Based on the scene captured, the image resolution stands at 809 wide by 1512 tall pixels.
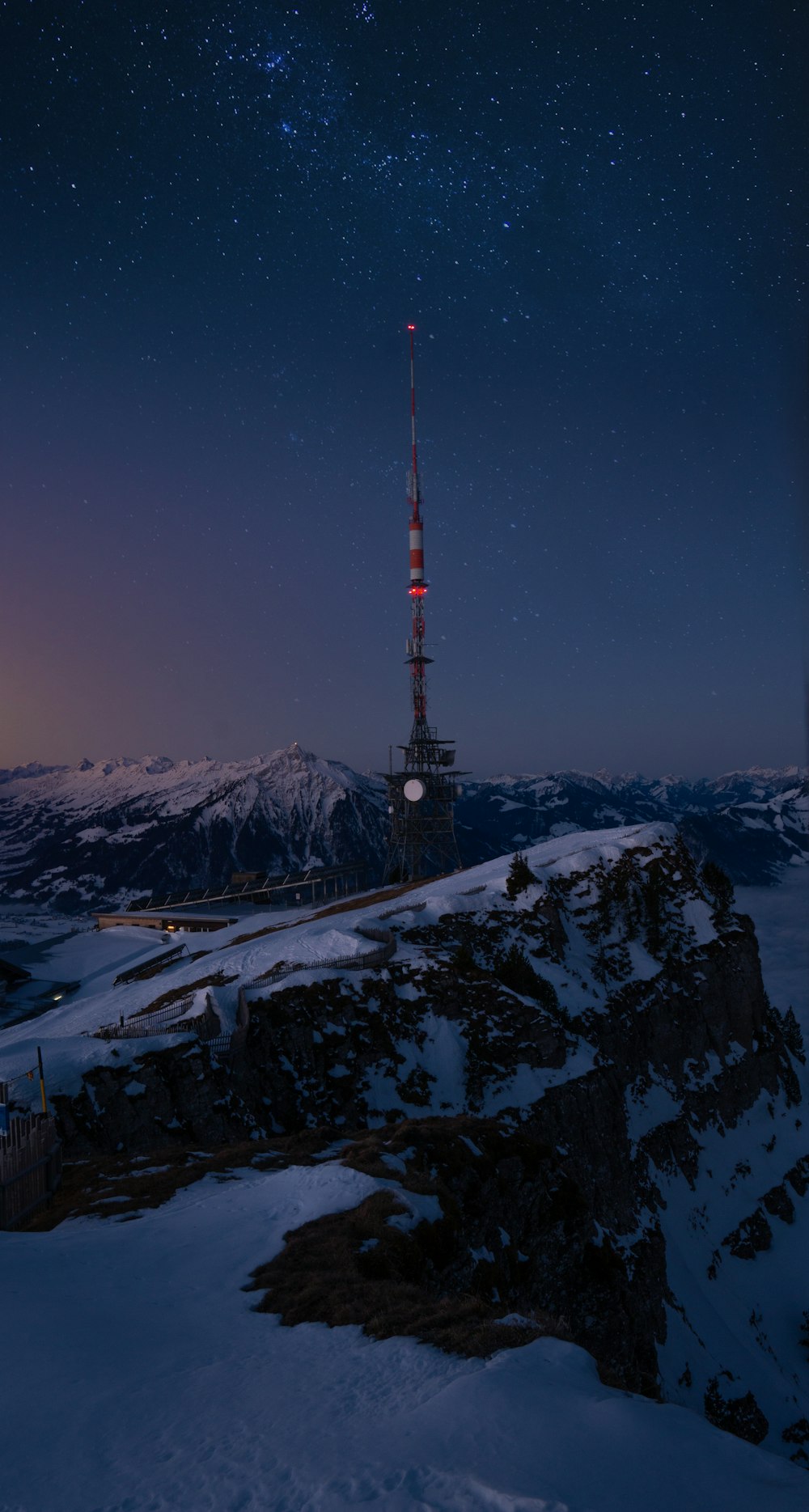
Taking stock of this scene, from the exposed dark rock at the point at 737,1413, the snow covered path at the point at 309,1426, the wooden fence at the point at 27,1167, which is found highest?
the snow covered path at the point at 309,1426

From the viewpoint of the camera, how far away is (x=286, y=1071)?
3212 cm

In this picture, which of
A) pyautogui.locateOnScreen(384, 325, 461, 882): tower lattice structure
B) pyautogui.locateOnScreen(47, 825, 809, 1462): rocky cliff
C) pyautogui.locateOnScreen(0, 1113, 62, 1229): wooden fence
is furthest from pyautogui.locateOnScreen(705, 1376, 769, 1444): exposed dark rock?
pyautogui.locateOnScreen(384, 325, 461, 882): tower lattice structure

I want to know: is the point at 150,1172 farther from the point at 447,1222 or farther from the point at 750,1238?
the point at 750,1238

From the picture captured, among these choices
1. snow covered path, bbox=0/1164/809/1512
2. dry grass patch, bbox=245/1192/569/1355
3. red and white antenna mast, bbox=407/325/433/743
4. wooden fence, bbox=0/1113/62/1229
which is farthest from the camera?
red and white antenna mast, bbox=407/325/433/743

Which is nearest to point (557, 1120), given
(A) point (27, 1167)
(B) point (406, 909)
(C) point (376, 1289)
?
(B) point (406, 909)

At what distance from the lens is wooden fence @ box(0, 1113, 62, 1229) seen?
16438 millimetres

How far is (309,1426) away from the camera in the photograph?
25.6 feet

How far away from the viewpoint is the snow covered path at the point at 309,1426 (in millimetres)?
6465

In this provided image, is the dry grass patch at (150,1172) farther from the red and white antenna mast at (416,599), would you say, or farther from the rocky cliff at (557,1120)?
the red and white antenna mast at (416,599)

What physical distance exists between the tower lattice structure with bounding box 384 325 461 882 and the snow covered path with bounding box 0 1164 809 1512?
75.9 m

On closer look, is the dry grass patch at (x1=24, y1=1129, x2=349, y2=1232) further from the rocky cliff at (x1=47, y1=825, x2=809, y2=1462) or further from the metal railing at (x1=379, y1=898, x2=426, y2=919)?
the metal railing at (x1=379, y1=898, x2=426, y2=919)

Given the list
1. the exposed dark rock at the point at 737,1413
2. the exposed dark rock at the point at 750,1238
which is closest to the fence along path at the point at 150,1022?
the exposed dark rock at the point at 737,1413

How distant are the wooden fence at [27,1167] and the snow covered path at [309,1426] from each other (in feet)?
18.3

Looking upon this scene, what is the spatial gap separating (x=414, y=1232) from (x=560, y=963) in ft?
111
